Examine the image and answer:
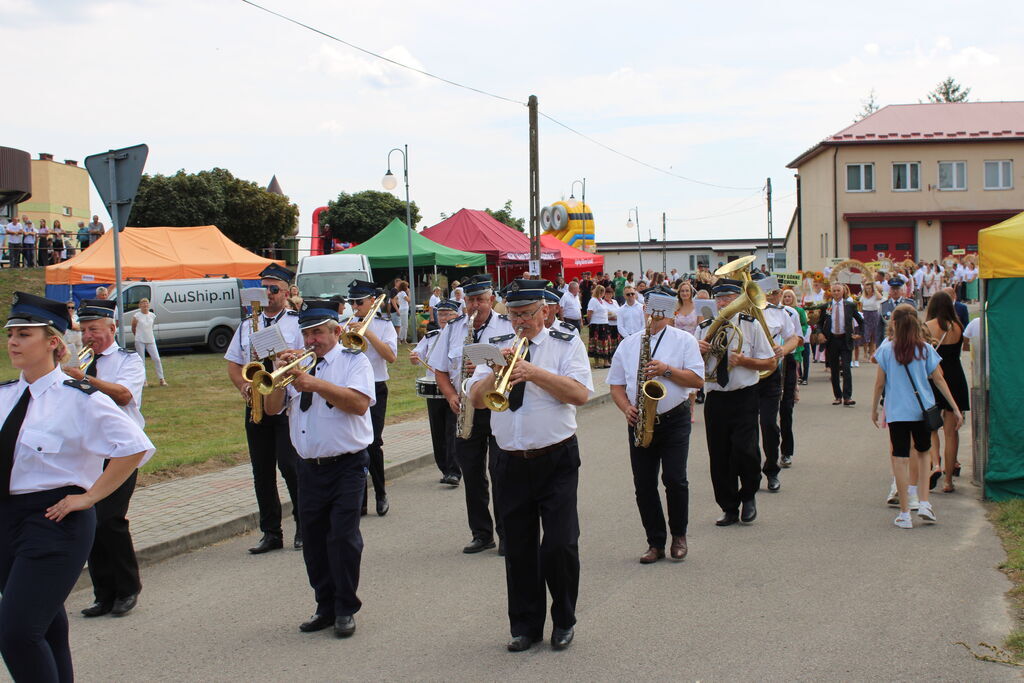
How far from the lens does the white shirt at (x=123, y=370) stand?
6059 mm

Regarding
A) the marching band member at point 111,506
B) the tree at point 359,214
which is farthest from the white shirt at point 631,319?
the tree at point 359,214

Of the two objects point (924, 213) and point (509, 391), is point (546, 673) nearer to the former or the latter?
point (509, 391)

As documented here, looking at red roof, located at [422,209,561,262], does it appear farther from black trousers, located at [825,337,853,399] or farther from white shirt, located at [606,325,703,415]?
white shirt, located at [606,325,703,415]

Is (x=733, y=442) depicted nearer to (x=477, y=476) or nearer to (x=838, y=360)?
(x=477, y=476)

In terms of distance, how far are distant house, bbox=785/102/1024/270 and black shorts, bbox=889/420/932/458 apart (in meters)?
44.3

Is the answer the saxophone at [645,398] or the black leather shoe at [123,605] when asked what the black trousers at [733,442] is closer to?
the saxophone at [645,398]

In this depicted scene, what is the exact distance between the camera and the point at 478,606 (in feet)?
20.1

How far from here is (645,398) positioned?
667 cm

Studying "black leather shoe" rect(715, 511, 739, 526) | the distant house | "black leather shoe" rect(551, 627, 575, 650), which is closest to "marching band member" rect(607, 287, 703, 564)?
"black leather shoe" rect(715, 511, 739, 526)

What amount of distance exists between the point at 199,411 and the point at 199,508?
749cm

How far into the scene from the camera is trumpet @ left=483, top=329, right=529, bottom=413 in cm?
485

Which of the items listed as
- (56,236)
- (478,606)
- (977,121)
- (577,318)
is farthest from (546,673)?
(977,121)

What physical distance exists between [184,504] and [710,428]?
475 centimetres

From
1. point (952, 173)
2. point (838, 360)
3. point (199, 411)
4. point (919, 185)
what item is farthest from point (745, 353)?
A: point (952, 173)
